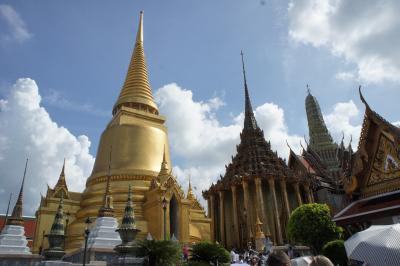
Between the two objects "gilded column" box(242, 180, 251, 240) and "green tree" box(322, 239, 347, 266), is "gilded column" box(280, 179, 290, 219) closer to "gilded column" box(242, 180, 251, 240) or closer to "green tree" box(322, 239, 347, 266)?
"gilded column" box(242, 180, 251, 240)

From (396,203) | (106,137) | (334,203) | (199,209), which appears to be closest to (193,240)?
(199,209)

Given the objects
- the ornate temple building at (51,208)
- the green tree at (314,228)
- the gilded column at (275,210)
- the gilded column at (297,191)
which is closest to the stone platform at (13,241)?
the ornate temple building at (51,208)

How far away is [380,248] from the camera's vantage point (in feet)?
16.1

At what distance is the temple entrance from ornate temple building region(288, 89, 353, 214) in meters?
10.9

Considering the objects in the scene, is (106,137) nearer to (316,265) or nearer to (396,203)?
(396,203)

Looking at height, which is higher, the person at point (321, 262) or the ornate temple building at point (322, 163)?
the ornate temple building at point (322, 163)

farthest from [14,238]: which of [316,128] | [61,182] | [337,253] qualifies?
[316,128]

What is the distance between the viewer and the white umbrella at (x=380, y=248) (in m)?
4.73

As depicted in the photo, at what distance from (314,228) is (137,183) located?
1031cm

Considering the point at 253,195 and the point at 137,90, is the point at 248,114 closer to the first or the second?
the point at 253,195

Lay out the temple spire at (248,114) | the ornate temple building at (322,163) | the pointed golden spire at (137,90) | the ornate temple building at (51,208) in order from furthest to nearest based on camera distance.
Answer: the temple spire at (248,114), the ornate temple building at (322,163), the pointed golden spire at (137,90), the ornate temple building at (51,208)

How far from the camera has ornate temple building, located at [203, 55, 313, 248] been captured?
25.0 m

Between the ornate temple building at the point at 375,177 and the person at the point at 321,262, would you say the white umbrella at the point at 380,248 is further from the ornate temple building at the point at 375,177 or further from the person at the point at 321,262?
→ the ornate temple building at the point at 375,177

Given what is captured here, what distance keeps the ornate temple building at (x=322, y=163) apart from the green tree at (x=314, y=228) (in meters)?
6.65
